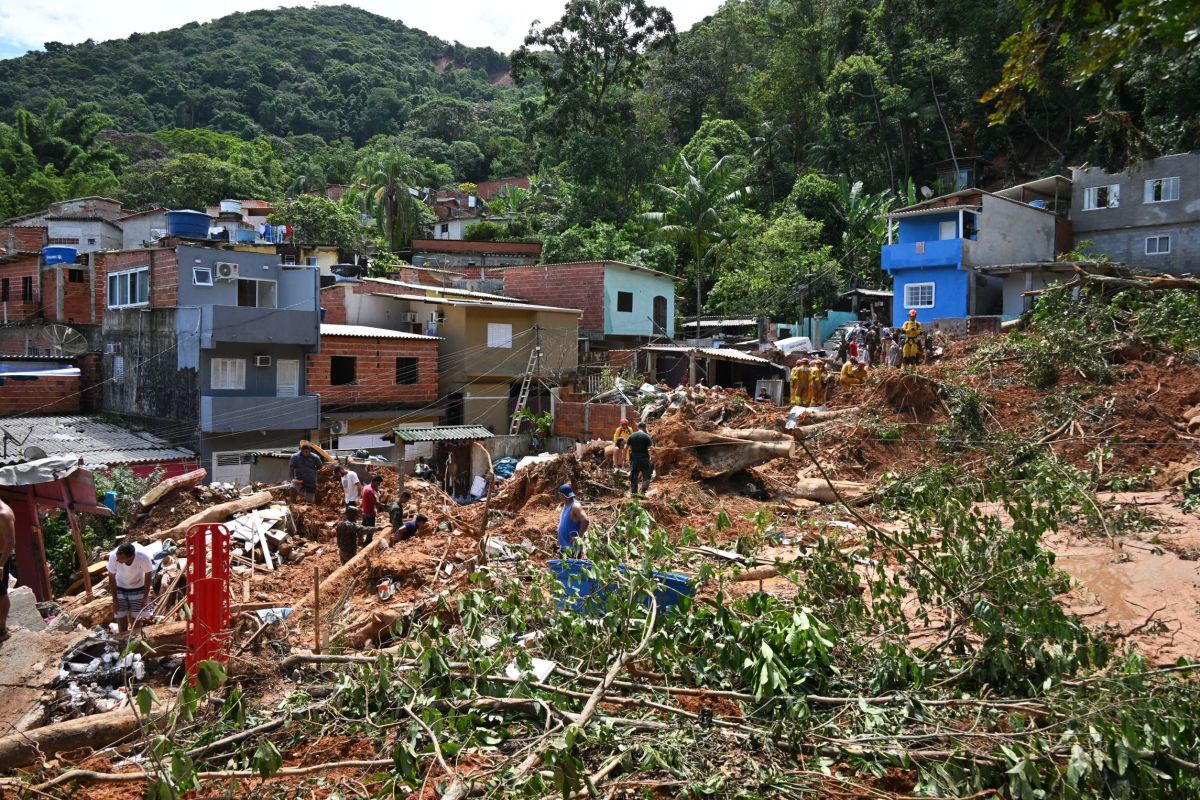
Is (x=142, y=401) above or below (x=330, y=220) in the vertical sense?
below

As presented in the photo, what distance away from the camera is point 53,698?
234 inches

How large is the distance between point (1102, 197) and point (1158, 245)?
2365mm

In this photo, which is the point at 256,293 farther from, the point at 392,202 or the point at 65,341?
the point at 392,202

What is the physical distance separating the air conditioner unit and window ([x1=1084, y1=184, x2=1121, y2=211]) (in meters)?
25.4

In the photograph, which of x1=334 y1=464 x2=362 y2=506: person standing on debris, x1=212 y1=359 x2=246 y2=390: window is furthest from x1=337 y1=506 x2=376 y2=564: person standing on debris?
x1=212 y1=359 x2=246 y2=390: window

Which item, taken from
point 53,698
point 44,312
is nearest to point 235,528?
point 53,698

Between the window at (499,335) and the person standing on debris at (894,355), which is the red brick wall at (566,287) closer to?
the window at (499,335)

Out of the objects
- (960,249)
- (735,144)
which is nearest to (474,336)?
(960,249)

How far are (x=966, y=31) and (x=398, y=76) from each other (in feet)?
246

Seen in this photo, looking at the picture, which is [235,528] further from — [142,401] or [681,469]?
[142,401]

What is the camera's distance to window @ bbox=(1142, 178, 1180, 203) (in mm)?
25438

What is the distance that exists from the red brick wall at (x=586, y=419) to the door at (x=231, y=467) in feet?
24.6

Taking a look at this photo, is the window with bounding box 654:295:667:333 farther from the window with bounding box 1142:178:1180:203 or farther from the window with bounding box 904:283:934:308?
the window with bounding box 1142:178:1180:203

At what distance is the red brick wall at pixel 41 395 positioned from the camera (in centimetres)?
2052
